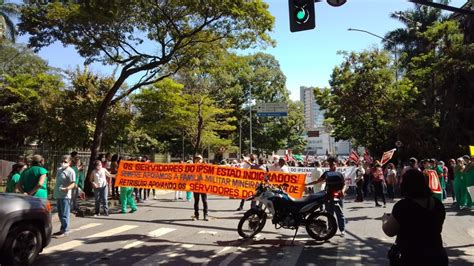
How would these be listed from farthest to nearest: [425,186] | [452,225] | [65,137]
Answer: [65,137] < [452,225] < [425,186]

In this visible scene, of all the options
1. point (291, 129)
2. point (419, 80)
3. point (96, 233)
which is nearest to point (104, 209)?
point (96, 233)

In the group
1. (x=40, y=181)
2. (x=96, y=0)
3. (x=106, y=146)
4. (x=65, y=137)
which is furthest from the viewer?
(x=106, y=146)

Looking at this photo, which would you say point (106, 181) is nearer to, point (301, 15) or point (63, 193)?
point (63, 193)

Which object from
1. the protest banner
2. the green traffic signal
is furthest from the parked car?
A: the protest banner

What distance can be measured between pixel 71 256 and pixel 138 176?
5.93m

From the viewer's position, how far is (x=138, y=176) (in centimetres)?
1354

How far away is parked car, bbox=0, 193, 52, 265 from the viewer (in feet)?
21.1

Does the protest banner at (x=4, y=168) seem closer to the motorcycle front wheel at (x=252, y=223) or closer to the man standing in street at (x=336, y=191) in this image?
the motorcycle front wheel at (x=252, y=223)

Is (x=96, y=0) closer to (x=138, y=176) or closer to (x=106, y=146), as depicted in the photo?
(x=138, y=176)

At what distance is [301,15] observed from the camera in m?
9.23

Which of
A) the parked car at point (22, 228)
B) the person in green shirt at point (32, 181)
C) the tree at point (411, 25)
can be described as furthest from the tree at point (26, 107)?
the tree at point (411, 25)

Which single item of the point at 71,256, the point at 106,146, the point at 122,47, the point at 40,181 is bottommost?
the point at 71,256

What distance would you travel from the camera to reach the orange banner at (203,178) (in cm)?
1194

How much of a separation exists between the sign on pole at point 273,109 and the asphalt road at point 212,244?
1219 inches
